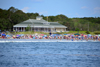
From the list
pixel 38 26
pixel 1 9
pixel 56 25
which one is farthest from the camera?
pixel 1 9

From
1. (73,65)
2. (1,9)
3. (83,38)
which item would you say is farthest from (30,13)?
(73,65)

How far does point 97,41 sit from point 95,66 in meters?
18.7

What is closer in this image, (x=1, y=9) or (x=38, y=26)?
(x=38, y=26)

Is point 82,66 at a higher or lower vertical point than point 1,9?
lower

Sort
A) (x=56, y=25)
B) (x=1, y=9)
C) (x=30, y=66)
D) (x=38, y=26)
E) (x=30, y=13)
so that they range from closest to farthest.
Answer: (x=30, y=66) < (x=38, y=26) < (x=56, y=25) < (x=1, y=9) < (x=30, y=13)

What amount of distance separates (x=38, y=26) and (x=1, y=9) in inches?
768

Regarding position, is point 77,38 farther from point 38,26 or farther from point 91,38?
point 38,26

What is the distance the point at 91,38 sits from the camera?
1342 inches

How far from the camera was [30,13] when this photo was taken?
80188 mm

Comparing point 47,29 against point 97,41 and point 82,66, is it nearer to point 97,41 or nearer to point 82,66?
point 97,41

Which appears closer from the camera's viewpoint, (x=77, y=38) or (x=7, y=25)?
(x=77, y=38)

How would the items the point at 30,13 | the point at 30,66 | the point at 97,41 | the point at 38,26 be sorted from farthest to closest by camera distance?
the point at 30,13, the point at 38,26, the point at 97,41, the point at 30,66

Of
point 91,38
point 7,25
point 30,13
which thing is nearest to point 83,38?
point 91,38

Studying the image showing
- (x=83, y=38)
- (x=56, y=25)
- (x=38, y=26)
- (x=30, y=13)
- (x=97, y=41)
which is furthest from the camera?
(x=30, y=13)
